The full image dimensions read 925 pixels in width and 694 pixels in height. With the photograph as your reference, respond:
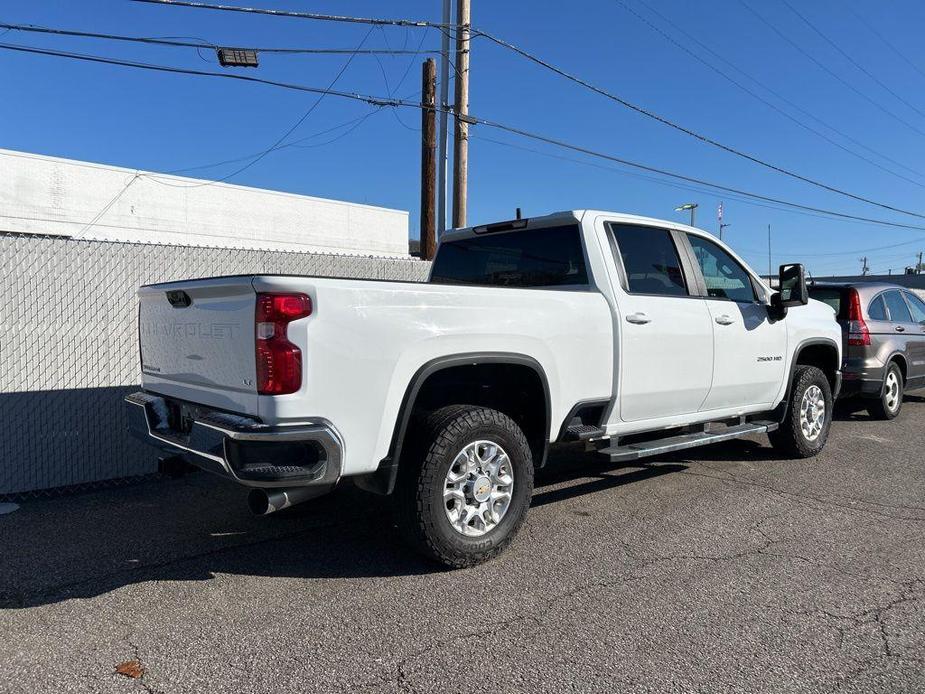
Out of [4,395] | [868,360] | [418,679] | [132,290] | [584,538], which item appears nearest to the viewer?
[418,679]

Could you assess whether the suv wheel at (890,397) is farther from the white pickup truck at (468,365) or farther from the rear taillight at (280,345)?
the rear taillight at (280,345)

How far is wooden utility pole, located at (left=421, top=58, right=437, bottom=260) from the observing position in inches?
518

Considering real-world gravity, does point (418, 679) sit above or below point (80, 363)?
below

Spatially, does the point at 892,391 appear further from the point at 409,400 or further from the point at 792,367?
the point at 409,400

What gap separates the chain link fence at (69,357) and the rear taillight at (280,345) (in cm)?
326

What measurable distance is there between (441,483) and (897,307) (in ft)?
26.7

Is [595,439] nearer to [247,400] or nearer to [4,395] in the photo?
[247,400]

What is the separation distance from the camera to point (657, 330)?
16.4ft

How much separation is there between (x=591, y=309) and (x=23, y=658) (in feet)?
11.3

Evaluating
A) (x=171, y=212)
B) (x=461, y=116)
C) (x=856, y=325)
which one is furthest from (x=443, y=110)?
(x=171, y=212)

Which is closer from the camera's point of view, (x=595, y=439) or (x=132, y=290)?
(x=595, y=439)

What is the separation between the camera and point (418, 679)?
288cm

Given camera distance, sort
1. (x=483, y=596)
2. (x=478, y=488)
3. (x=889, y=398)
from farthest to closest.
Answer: (x=889, y=398), (x=478, y=488), (x=483, y=596)

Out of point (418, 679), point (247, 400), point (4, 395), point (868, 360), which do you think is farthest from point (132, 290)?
point (868, 360)
